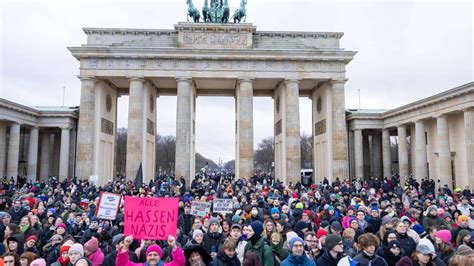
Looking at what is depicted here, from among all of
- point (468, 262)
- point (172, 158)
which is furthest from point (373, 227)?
point (172, 158)

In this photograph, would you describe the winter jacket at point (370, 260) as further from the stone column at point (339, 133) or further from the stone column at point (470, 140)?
the stone column at point (339, 133)

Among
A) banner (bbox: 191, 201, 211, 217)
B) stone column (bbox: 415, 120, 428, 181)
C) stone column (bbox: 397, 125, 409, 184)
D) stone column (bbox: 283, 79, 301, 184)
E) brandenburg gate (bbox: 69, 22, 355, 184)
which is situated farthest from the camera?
stone column (bbox: 397, 125, 409, 184)

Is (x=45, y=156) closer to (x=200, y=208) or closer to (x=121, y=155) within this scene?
(x=200, y=208)

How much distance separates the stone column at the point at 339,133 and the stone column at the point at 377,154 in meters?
8.96

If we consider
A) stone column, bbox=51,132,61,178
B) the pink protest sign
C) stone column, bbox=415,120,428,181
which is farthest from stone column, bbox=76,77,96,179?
stone column, bbox=415,120,428,181

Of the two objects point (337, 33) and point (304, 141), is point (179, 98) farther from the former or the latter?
point (304, 141)

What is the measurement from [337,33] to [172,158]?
67184 mm

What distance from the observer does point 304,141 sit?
106 meters

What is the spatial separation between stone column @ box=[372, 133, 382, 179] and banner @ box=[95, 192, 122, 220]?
37.3m

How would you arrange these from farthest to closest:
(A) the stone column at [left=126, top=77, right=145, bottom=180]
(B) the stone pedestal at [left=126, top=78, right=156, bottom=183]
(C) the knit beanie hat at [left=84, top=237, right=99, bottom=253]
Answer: (A) the stone column at [left=126, top=77, right=145, bottom=180] < (B) the stone pedestal at [left=126, top=78, right=156, bottom=183] < (C) the knit beanie hat at [left=84, top=237, right=99, bottom=253]

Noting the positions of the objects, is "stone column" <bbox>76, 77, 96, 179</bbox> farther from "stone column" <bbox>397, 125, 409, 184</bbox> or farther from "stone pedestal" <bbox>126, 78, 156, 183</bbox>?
"stone column" <bbox>397, 125, 409, 184</bbox>

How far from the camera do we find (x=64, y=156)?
120 ft

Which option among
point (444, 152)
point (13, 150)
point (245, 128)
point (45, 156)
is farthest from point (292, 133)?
point (45, 156)

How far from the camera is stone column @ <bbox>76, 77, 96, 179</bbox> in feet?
109
